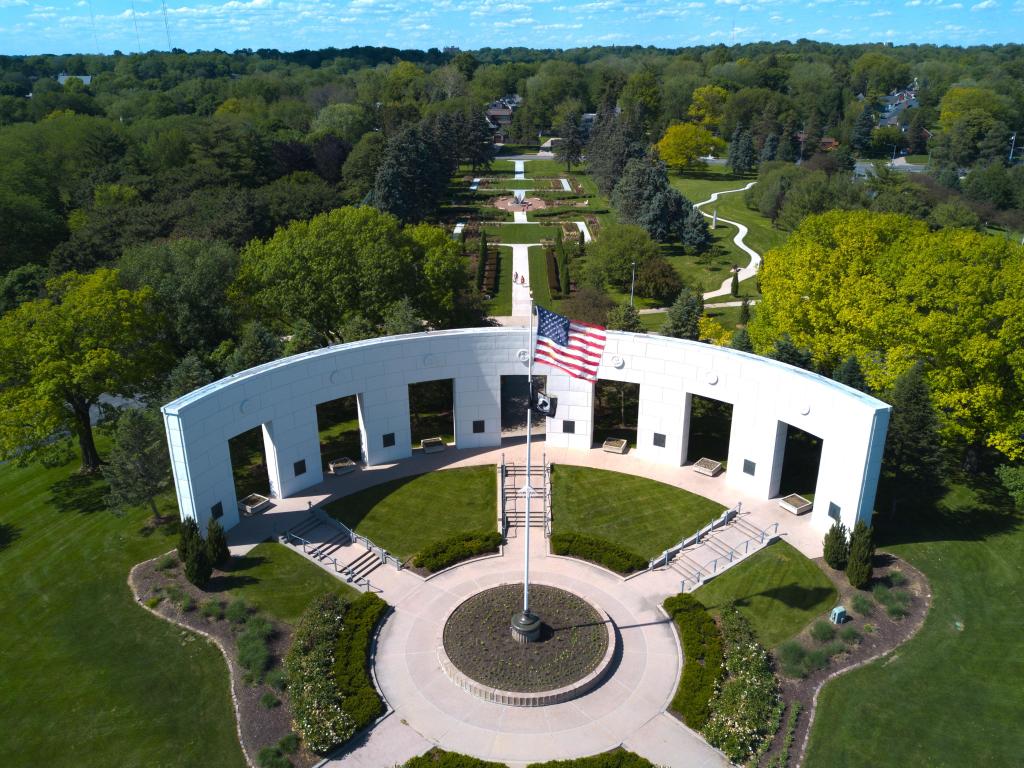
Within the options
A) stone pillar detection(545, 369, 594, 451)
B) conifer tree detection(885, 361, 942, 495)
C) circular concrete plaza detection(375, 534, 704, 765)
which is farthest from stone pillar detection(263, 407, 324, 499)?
conifer tree detection(885, 361, 942, 495)

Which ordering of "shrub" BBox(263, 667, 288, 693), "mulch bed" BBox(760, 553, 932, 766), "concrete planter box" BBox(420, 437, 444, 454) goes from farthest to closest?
"concrete planter box" BBox(420, 437, 444, 454)
"shrub" BBox(263, 667, 288, 693)
"mulch bed" BBox(760, 553, 932, 766)

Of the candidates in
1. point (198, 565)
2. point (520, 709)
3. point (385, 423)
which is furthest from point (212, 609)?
point (385, 423)

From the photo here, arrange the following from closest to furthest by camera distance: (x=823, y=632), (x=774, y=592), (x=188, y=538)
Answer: (x=823, y=632) < (x=774, y=592) < (x=188, y=538)

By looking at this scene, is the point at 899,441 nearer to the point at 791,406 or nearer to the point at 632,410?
the point at 791,406

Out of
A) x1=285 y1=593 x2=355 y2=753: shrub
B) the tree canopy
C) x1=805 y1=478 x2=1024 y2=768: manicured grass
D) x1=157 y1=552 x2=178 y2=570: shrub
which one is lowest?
x1=805 y1=478 x2=1024 y2=768: manicured grass

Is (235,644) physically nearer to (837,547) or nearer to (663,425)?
(663,425)

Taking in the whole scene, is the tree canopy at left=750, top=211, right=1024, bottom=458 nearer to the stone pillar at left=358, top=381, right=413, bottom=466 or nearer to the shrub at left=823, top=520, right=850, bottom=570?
the shrub at left=823, top=520, right=850, bottom=570

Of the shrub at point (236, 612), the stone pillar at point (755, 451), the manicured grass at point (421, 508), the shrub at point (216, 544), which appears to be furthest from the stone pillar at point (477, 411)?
the shrub at point (236, 612)
